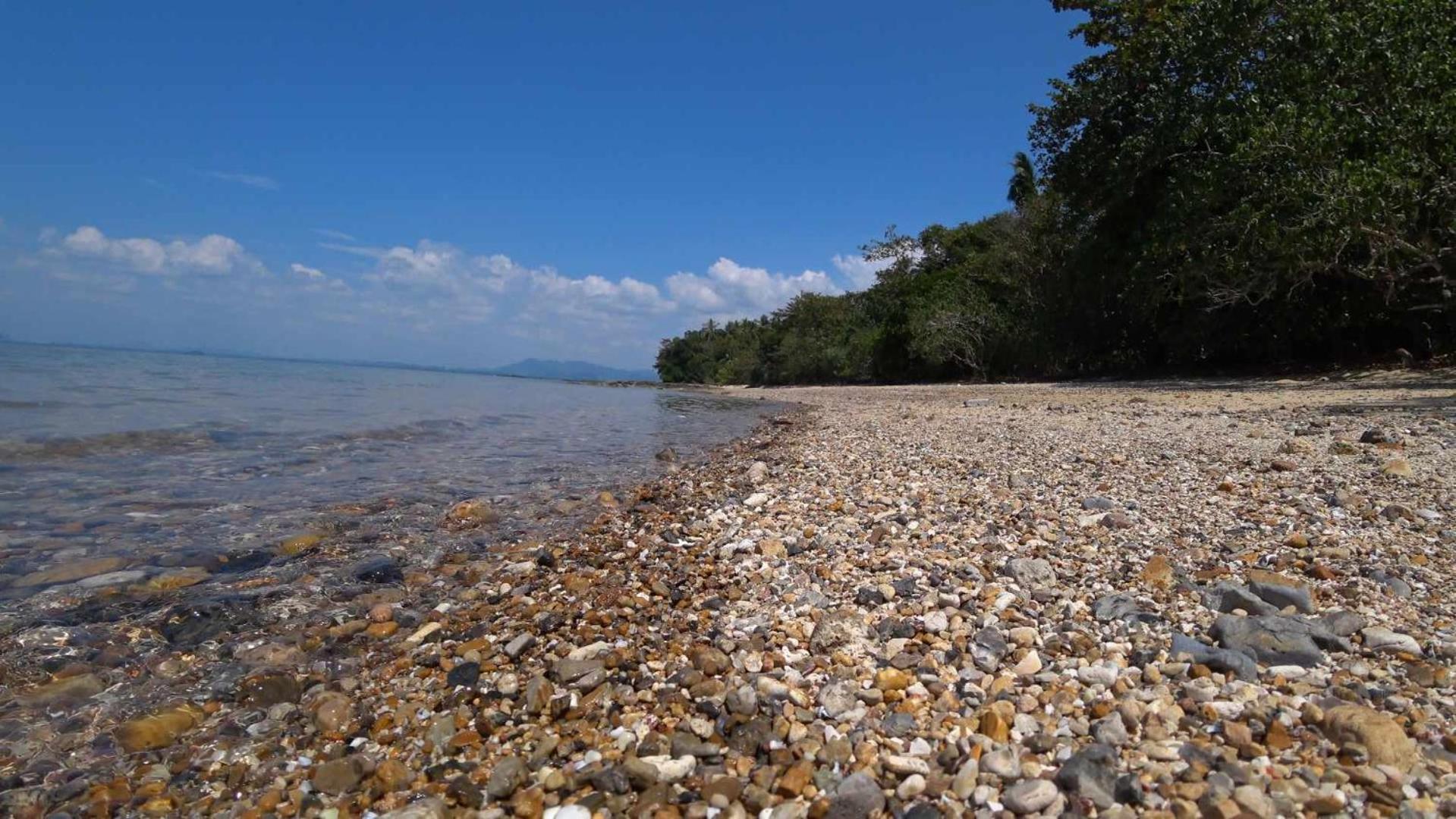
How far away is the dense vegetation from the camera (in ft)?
46.8

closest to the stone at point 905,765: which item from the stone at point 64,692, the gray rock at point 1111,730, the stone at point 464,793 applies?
the gray rock at point 1111,730

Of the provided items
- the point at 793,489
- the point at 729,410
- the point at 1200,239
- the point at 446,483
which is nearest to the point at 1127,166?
the point at 1200,239

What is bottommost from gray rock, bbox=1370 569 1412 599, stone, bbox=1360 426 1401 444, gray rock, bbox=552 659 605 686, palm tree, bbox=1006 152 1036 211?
gray rock, bbox=552 659 605 686

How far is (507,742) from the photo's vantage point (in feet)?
9.54

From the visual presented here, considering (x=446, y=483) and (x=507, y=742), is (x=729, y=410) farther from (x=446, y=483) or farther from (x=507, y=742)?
(x=507, y=742)

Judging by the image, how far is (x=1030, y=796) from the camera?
7.14 feet

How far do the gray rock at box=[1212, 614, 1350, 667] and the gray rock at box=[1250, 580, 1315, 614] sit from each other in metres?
0.20

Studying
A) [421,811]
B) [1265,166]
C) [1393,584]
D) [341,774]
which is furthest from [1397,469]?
[1265,166]

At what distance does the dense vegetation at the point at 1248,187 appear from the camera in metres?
14.3

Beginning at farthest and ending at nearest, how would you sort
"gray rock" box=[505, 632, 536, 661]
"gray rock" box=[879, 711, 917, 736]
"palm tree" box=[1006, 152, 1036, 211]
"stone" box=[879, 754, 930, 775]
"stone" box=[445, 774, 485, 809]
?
"palm tree" box=[1006, 152, 1036, 211] < "gray rock" box=[505, 632, 536, 661] < "gray rock" box=[879, 711, 917, 736] < "stone" box=[445, 774, 485, 809] < "stone" box=[879, 754, 930, 775]

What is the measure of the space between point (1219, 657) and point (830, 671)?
5.16 ft

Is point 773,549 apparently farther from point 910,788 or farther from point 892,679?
point 910,788

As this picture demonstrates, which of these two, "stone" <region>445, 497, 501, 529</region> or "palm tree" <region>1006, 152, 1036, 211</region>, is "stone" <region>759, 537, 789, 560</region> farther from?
"palm tree" <region>1006, 152, 1036, 211</region>

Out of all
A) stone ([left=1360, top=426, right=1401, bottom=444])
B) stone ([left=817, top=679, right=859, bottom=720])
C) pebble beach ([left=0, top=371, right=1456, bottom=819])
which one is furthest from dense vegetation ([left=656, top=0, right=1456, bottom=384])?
stone ([left=817, top=679, right=859, bottom=720])
